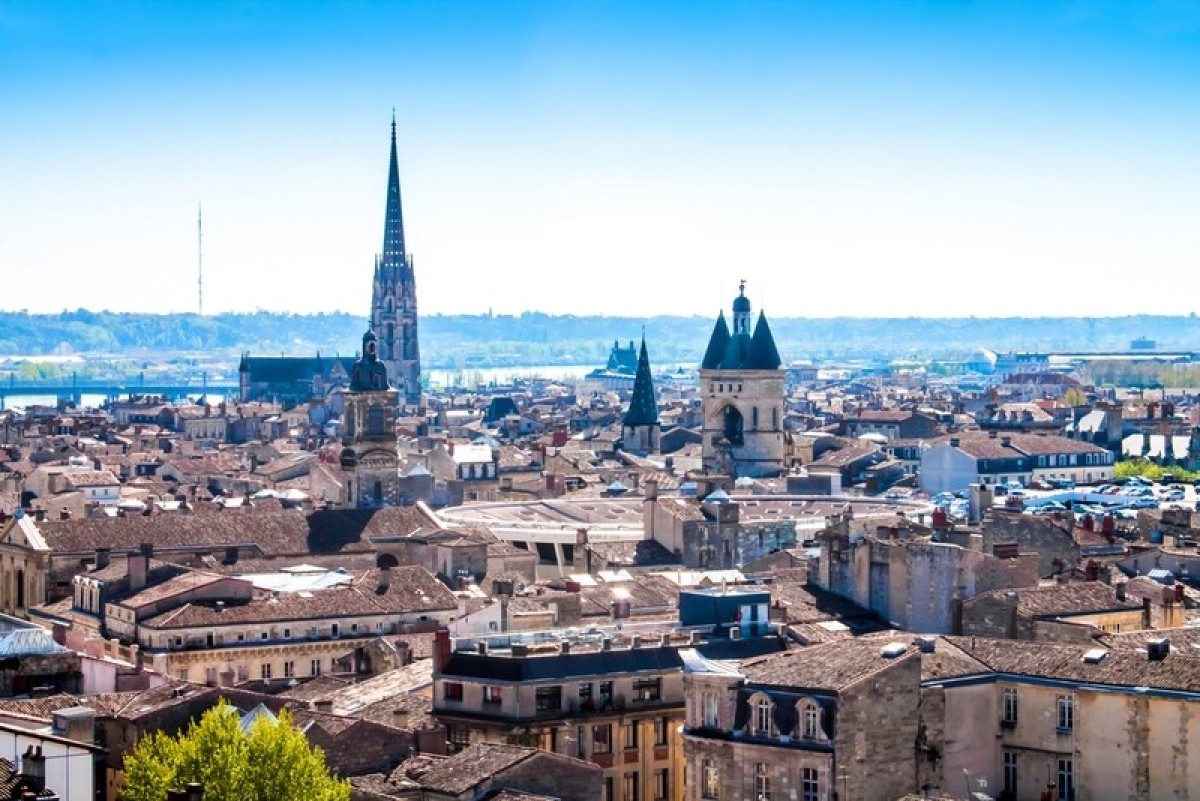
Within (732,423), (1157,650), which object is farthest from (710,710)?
(732,423)

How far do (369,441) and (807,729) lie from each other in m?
52.5

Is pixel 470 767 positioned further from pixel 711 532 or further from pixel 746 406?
pixel 746 406

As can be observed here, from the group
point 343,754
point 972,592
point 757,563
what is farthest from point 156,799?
point 757,563

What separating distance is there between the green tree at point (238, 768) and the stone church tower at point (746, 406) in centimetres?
8322

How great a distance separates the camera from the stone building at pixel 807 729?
1618 inches

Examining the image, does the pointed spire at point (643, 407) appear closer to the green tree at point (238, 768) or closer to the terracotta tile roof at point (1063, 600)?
the terracotta tile roof at point (1063, 600)

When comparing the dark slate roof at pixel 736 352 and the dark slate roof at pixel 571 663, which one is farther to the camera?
the dark slate roof at pixel 736 352

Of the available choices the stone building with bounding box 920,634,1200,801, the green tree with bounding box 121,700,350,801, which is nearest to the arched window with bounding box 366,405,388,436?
the stone building with bounding box 920,634,1200,801

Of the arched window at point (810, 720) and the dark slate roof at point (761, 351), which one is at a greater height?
the dark slate roof at point (761, 351)

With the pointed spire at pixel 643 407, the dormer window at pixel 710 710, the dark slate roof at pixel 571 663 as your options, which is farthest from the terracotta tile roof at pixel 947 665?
the pointed spire at pixel 643 407

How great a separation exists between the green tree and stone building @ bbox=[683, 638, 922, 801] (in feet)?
20.3

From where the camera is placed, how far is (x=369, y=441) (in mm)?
92375

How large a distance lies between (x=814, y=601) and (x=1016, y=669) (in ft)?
48.5

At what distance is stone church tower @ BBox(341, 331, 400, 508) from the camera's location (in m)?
91.5
